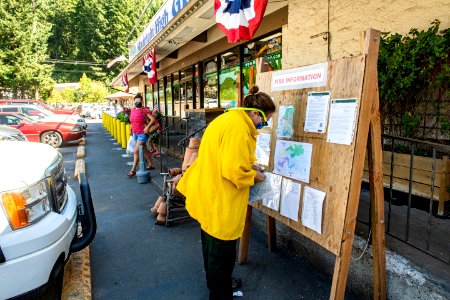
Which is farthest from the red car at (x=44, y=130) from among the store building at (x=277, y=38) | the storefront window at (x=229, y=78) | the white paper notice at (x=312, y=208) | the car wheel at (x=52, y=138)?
the white paper notice at (x=312, y=208)

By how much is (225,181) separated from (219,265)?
2.25 ft

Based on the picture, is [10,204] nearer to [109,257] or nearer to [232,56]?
[109,257]

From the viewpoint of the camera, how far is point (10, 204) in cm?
221

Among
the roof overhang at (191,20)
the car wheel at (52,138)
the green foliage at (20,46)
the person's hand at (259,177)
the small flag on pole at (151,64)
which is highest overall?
the green foliage at (20,46)

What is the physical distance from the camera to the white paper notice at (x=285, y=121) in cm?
259

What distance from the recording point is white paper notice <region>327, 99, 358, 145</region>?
6.68 feet

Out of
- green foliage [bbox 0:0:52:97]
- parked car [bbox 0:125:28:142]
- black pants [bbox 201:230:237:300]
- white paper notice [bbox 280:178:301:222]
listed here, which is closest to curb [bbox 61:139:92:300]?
black pants [bbox 201:230:237:300]

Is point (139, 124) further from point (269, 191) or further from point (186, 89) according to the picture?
point (269, 191)

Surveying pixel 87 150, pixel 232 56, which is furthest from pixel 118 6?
pixel 232 56

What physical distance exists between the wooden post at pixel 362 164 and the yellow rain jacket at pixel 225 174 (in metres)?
0.70

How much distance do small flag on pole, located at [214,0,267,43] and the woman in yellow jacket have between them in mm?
1929

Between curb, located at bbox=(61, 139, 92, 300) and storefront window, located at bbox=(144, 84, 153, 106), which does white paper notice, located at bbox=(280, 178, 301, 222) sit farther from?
storefront window, located at bbox=(144, 84, 153, 106)

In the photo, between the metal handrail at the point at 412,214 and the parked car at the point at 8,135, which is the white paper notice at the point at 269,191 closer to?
the metal handrail at the point at 412,214

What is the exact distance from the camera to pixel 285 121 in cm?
265
